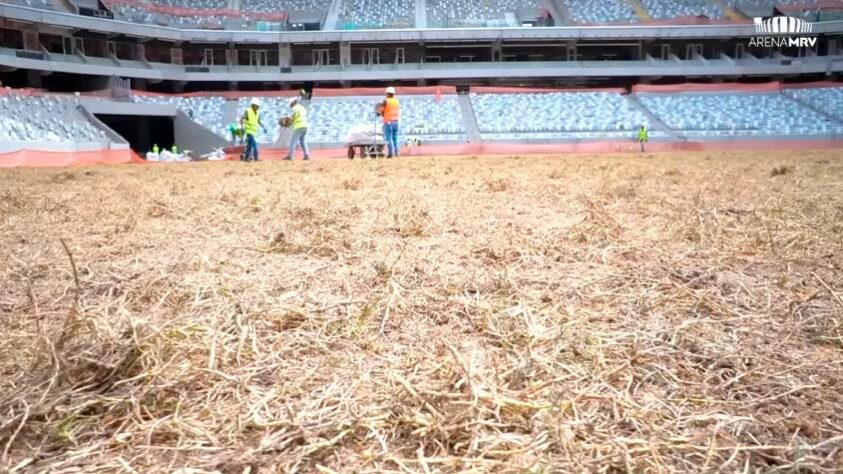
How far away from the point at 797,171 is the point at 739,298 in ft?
21.8

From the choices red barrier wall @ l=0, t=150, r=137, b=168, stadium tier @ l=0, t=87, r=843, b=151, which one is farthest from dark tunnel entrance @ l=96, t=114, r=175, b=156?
red barrier wall @ l=0, t=150, r=137, b=168

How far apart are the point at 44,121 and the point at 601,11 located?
34.5m

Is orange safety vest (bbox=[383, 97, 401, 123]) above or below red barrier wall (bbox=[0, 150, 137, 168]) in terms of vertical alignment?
above

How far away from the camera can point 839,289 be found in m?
2.45

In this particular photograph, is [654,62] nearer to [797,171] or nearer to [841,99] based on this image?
[841,99]

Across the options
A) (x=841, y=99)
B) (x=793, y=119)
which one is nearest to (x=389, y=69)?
(x=793, y=119)

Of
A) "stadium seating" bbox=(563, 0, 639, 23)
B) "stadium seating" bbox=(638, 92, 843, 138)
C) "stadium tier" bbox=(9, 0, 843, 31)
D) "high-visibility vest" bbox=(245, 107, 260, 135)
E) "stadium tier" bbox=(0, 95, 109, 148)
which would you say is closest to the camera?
"high-visibility vest" bbox=(245, 107, 260, 135)

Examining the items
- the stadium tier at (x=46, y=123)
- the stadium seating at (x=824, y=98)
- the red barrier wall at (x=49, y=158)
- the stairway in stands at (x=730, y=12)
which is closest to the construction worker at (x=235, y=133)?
the stadium tier at (x=46, y=123)

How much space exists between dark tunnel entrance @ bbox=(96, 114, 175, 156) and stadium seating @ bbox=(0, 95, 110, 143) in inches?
297

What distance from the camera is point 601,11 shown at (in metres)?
41.8

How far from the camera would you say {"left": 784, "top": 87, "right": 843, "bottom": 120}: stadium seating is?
3110 centimetres

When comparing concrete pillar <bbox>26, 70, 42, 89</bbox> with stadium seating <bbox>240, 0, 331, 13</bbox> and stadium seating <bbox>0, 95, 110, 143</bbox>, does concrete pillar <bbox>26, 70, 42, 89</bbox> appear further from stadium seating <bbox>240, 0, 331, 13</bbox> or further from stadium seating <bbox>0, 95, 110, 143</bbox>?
stadium seating <bbox>240, 0, 331, 13</bbox>

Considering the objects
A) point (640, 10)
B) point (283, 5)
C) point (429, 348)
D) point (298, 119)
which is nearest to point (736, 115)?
point (640, 10)

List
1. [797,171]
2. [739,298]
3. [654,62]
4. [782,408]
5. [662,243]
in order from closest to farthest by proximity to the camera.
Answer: [782,408] < [739,298] < [662,243] < [797,171] < [654,62]
